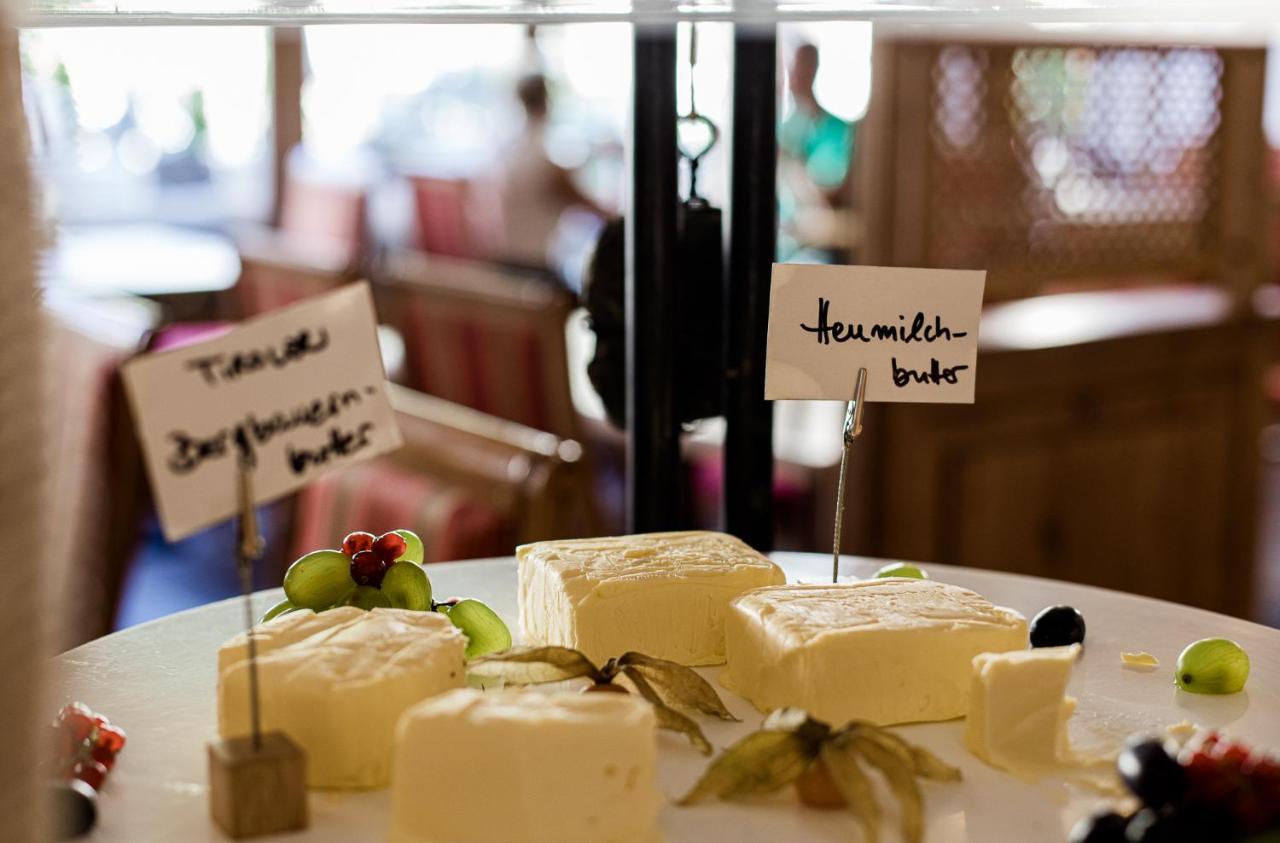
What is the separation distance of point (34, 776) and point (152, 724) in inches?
13.8

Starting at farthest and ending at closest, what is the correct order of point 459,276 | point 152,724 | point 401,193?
point 401,193 → point 459,276 → point 152,724

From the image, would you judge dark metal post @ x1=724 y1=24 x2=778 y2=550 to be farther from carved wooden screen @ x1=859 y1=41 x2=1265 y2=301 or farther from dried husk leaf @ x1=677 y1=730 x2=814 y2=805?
carved wooden screen @ x1=859 y1=41 x2=1265 y2=301

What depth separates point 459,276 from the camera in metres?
2.97

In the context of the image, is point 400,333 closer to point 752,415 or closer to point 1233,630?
point 752,415

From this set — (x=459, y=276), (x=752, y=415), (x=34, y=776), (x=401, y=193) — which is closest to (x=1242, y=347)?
(x=459, y=276)

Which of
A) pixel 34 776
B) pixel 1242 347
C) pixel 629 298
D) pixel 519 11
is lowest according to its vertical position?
pixel 1242 347

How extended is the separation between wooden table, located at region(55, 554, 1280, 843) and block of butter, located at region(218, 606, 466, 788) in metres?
0.02

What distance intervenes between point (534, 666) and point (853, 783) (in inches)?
10.4

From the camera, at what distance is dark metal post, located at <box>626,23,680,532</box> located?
1.28 meters

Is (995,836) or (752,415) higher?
(752,415)

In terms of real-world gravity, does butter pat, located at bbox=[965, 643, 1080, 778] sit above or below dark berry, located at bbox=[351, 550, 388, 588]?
below

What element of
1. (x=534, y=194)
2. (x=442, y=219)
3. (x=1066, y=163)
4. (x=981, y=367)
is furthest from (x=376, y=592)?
(x=442, y=219)

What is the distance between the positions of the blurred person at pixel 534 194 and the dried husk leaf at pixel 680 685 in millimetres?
3989

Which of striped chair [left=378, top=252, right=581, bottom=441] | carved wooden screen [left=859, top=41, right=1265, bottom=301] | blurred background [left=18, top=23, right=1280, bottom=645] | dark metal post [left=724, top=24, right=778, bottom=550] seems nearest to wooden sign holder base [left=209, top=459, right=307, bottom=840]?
dark metal post [left=724, top=24, right=778, bottom=550]
